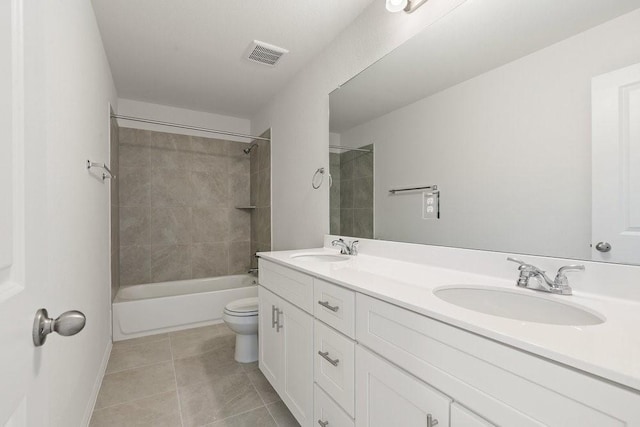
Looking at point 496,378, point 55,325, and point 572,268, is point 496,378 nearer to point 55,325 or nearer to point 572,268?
point 572,268

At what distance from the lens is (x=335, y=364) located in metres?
1.12

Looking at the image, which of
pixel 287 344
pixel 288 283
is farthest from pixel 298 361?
pixel 288 283

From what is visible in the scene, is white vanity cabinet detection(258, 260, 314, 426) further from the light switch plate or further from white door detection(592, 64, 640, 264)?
white door detection(592, 64, 640, 264)

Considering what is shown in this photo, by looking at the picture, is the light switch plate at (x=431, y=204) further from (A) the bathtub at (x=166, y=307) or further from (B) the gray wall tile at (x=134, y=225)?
(B) the gray wall tile at (x=134, y=225)

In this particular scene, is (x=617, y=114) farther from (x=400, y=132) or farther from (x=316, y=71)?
(x=316, y=71)

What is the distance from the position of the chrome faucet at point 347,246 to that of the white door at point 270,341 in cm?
53

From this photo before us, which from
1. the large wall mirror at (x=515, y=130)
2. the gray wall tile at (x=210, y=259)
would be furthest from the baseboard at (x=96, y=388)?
the large wall mirror at (x=515, y=130)

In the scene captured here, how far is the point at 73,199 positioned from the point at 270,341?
Answer: 1.24 meters

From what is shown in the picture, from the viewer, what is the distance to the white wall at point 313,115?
1.64 metres

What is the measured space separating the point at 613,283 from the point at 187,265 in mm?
3596

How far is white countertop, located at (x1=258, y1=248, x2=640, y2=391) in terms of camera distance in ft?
1.65

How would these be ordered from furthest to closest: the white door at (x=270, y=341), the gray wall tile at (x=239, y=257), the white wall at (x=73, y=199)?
1. the gray wall tile at (x=239, y=257)
2. the white door at (x=270, y=341)
3. the white wall at (x=73, y=199)

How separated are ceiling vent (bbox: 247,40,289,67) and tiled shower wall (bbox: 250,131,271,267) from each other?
0.92 metres

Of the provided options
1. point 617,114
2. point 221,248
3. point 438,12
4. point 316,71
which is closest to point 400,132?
point 438,12
